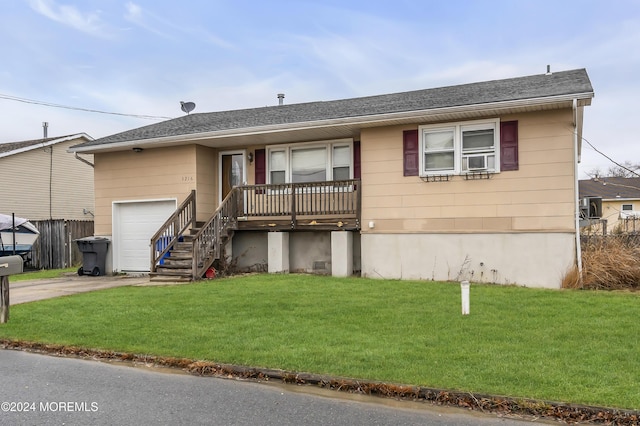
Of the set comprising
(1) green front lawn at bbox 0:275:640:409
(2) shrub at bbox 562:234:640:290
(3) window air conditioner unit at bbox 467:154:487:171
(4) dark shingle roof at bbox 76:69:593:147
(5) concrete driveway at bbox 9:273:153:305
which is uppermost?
(4) dark shingle roof at bbox 76:69:593:147

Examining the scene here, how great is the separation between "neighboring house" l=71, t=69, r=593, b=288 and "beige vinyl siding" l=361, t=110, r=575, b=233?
3cm

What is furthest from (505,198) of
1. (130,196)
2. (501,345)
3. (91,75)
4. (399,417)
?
(91,75)

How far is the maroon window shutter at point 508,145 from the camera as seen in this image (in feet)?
37.8

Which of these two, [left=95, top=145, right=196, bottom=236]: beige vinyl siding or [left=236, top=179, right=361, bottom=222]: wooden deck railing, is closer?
[left=236, top=179, right=361, bottom=222]: wooden deck railing

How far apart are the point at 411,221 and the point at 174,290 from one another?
592 cm

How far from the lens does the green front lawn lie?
4941mm

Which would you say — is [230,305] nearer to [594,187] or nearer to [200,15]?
[200,15]

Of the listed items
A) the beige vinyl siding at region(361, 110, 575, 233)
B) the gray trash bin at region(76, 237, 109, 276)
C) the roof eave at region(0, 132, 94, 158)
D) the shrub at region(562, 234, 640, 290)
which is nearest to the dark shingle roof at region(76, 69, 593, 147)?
the beige vinyl siding at region(361, 110, 575, 233)

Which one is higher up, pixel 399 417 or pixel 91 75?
pixel 91 75

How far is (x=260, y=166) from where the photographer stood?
15.2m

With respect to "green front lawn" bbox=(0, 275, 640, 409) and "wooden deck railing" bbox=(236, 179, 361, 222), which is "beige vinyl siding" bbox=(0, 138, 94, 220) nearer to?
"wooden deck railing" bbox=(236, 179, 361, 222)

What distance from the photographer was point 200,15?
17.1 meters

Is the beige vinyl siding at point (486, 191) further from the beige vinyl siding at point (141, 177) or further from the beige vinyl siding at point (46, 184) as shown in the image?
the beige vinyl siding at point (46, 184)

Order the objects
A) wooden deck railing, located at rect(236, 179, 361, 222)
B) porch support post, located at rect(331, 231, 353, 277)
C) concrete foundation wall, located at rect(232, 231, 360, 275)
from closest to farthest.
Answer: porch support post, located at rect(331, 231, 353, 277), wooden deck railing, located at rect(236, 179, 361, 222), concrete foundation wall, located at rect(232, 231, 360, 275)
